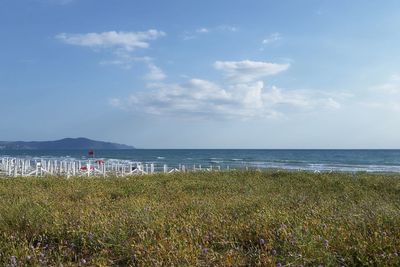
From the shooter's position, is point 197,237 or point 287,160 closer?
point 197,237

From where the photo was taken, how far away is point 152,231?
527 centimetres

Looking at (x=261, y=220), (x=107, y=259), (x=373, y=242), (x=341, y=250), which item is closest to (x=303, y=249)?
(x=341, y=250)

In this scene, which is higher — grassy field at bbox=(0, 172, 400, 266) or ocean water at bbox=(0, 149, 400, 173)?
grassy field at bbox=(0, 172, 400, 266)

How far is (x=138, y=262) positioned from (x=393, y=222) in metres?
3.24

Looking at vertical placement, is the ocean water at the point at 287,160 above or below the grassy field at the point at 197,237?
below

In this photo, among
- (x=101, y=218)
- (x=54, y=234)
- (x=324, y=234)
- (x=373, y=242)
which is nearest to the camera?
(x=373, y=242)

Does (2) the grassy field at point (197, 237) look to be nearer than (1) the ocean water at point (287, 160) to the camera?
Yes

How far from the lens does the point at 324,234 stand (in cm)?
494

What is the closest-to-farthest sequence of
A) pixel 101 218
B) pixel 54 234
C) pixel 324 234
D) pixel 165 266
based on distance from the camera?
pixel 165 266, pixel 324 234, pixel 54 234, pixel 101 218

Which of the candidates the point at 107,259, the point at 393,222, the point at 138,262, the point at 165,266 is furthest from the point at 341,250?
the point at 107,259

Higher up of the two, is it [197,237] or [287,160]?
[197,237]

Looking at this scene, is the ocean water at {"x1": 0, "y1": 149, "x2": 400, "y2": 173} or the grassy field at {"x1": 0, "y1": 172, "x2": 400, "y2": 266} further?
the ocean water at {"x1": 0, "y1": 149, "x2": 400, "y2": 173}

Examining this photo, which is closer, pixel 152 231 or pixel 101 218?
pixel 152 231

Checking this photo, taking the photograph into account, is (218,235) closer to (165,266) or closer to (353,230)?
(165,266)
